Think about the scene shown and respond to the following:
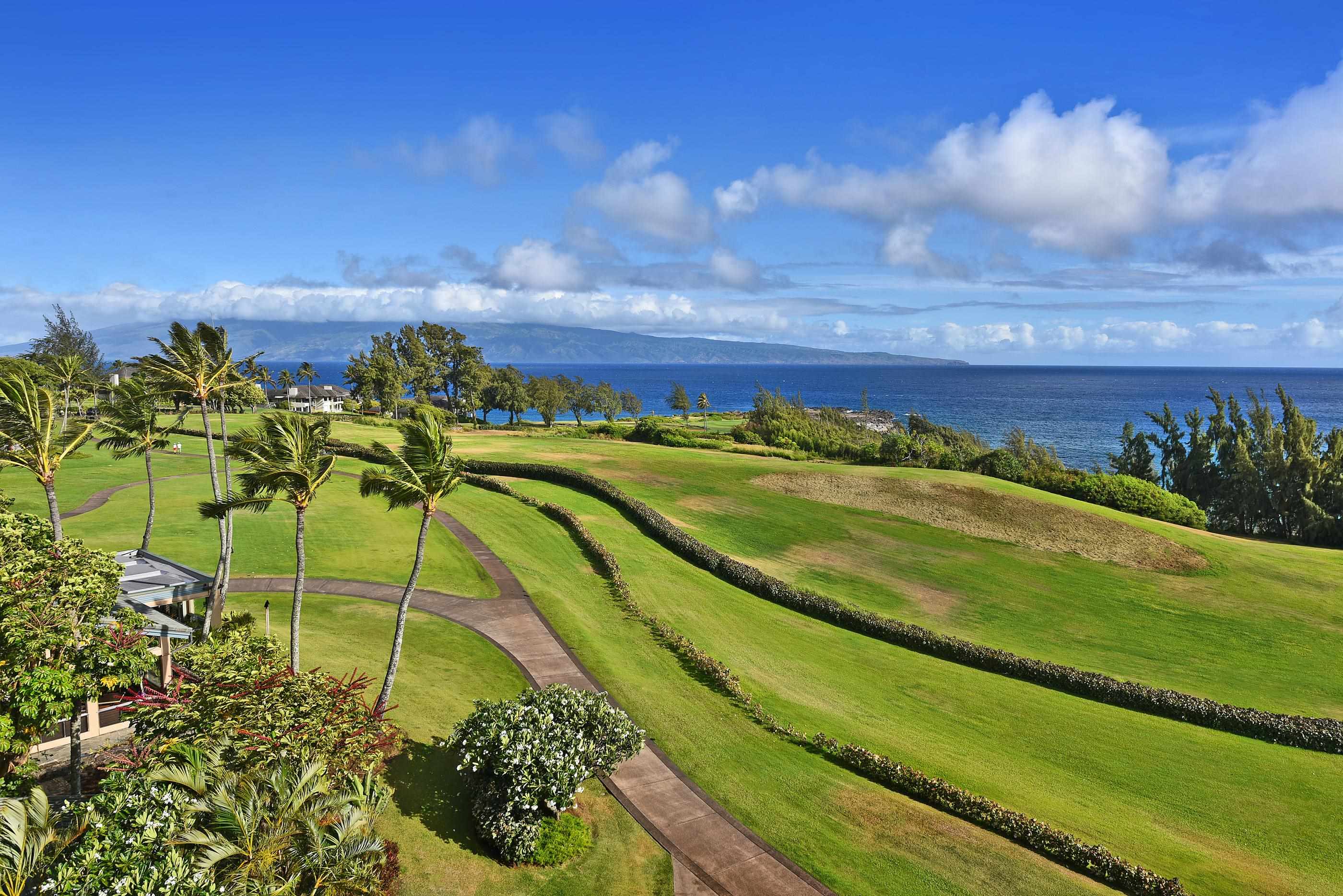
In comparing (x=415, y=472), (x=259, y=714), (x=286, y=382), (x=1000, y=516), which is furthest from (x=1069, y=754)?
(x=286, y=382)

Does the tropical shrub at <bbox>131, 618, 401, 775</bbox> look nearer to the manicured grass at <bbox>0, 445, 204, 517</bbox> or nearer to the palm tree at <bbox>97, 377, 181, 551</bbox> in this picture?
the palm tree at <bbox>97, 377, 181, 551</bbox>

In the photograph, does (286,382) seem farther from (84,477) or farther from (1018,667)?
(1018,667)

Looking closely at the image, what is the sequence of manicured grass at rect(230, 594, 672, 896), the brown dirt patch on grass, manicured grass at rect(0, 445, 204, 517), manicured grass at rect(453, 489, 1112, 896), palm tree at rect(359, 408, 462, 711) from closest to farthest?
manicured grass at rect(230, 594, 672, 896) → manicured grass at rect(453, 489, 1112, 896) → palm tree at rect(359, 408, 462, 711) → the brown dirt patch on grass → manicured grass at rect(0, 445, 204, 517)

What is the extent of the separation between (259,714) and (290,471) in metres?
6.32

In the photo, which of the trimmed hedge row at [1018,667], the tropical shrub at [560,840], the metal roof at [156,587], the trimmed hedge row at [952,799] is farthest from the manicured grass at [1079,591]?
the metal roof at [156,587]

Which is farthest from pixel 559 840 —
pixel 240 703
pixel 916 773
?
pixel 916 773

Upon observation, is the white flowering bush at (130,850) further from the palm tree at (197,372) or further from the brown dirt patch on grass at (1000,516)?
the brown dirt patch on grass at (1000,516)

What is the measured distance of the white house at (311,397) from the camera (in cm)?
11650

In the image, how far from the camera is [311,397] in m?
121

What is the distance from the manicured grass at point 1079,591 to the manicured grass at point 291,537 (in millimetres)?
14617

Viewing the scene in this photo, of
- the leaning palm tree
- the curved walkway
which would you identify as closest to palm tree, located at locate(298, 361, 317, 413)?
the curved walkway

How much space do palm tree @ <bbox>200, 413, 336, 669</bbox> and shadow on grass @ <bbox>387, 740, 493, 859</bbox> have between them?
12.2 feet

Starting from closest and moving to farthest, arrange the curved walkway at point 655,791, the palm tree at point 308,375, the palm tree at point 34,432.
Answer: the curved walkway at point 655,791, the palm tree at point 34,432, the palm tree at point 308,375

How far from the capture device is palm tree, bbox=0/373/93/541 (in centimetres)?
Answer: 1872
